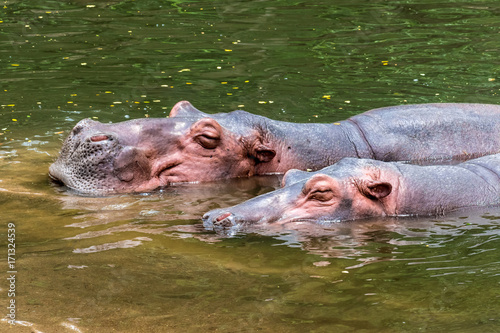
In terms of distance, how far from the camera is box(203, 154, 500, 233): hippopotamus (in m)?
7.15

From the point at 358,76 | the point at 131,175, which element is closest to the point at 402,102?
the point at 358,76

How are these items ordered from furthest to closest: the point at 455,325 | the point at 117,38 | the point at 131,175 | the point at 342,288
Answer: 1. the point at 117,38
2. the point at 131,175
3. the point at 342,288
4. the point at 455,325

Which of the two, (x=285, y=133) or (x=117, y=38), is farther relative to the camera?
(x=117, y=38)

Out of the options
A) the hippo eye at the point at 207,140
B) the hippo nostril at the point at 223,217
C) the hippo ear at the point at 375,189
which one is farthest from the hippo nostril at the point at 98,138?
the hippo ear at the point at 375,189

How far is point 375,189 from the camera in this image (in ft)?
23.8

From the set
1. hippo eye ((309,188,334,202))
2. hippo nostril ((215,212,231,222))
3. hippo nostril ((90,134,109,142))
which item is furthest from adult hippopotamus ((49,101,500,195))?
hippo eye ((309,188,334,202))

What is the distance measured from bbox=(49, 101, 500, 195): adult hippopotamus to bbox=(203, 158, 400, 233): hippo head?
4.93 ft

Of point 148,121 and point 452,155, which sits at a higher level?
point 148,121

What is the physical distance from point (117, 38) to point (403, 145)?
747 cm

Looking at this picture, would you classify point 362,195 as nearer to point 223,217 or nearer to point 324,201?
point 324,201

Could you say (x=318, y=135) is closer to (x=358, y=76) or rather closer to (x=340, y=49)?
(x=358, y=76)

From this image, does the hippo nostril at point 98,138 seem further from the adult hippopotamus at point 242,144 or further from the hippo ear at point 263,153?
the hippo ear at point 263,153

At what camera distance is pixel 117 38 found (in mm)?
15242

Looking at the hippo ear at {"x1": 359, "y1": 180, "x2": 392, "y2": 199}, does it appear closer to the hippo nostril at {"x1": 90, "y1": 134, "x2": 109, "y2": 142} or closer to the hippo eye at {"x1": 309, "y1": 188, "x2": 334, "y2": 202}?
the hippo eye at {"x1": 309, "y1": 188, "x2": 334, "y2": 202}
